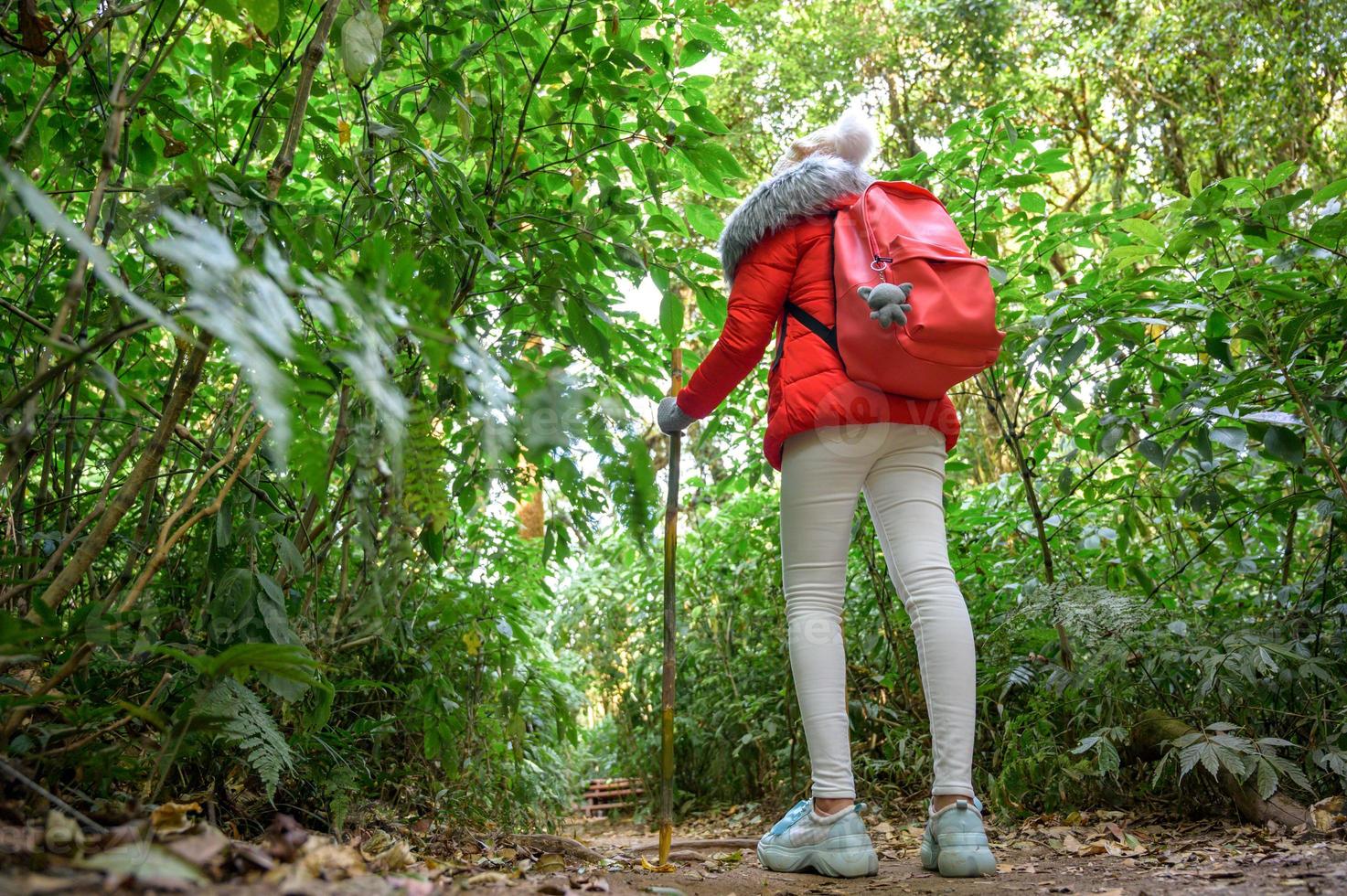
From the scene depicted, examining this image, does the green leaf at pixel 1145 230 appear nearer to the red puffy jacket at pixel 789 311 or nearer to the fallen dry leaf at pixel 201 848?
the red puffy jacket at pixel 789 311

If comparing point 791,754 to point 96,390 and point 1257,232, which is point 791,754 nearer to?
point 1257,232

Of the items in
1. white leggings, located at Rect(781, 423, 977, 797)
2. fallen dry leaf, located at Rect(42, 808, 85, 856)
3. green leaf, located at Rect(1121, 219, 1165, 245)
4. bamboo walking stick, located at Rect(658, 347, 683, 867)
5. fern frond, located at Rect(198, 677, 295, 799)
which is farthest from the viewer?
green leaf, located at Rect(1121, 219, 1165, 245)

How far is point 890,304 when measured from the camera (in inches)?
78.9

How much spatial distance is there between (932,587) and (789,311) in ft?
2.38

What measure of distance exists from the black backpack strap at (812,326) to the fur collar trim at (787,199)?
195mm

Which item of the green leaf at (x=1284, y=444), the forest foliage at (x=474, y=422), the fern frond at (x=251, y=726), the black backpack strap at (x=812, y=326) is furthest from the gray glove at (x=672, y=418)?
the green leaf at (x=1284, y=444)

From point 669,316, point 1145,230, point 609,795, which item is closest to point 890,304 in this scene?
point 669,316

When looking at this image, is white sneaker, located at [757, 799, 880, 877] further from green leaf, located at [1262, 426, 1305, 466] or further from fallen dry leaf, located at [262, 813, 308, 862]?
green leaf, located at [1262, 426, 1305, 466]

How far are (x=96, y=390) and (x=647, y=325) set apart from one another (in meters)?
2.12

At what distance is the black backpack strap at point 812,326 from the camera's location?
2.14 m

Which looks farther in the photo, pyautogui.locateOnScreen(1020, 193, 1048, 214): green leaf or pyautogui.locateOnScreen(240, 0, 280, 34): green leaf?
pyautogui.locateOnScreen(1020, 193, 1048, 214): green leaf

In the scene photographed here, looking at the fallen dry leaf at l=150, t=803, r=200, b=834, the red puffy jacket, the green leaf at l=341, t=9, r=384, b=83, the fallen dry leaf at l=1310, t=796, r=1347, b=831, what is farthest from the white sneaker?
the green leaf at l=341, t=9, r=384, b=83

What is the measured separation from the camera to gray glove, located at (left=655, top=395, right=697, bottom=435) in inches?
94.2

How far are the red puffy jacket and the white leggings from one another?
0.07 meters
